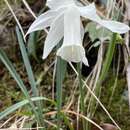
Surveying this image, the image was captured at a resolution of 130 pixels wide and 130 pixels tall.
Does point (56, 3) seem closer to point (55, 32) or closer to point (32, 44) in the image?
point (55, 32)

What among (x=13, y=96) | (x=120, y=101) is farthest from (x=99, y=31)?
(x=13, y=96)

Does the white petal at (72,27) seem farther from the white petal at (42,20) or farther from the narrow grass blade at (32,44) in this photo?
the narrow grass blade at (32,44)

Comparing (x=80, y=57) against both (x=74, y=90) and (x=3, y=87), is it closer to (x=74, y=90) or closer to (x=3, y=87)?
(x=74, y=90)

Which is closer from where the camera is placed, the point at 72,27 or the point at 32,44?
the point at 72,27

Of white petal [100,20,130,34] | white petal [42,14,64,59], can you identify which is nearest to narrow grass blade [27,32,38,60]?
white petal [42,14,64,59]

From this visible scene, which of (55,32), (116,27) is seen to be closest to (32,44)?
(55,32)

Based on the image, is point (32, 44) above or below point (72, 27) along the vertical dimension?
below

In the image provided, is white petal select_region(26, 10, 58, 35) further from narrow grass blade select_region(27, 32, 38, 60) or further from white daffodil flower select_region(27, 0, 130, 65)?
narrow grass blade select_region(27, 32, 38, 60)

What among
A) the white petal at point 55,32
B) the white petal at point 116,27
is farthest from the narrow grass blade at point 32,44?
the white petal at point 116,27

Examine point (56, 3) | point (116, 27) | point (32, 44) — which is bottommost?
point (32, 44)
